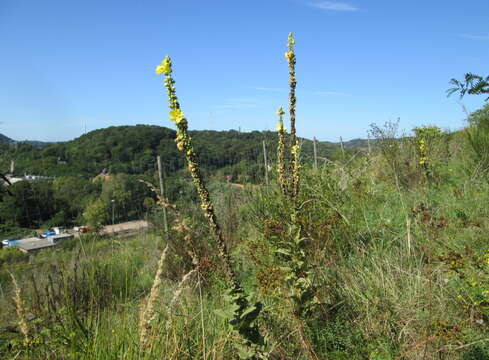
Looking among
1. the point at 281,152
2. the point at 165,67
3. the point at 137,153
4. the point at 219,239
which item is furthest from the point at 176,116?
the point at 137,153

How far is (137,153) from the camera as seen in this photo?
15781 millimetres

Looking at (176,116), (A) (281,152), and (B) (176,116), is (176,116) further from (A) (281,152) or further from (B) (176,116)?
(A) (281,152)

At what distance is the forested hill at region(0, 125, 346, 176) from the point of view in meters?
9.88

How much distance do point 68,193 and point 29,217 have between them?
8.00 feet

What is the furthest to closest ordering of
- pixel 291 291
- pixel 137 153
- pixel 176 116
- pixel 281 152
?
pixel 137 153 < pixel 281 152 < pixel 291 291 < pixel 176 116

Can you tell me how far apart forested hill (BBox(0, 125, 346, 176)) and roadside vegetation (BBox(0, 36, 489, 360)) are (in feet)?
6.41

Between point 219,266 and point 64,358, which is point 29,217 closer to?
point 219,266

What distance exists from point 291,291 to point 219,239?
1166 mm

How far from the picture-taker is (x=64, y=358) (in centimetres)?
197

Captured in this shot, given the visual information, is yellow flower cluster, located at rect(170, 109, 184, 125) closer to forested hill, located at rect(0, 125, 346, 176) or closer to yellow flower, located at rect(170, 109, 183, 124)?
yellow flower, located at rect(170, 109, 183, 124)

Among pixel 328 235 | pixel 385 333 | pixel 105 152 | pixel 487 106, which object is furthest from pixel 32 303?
pixel 105 152

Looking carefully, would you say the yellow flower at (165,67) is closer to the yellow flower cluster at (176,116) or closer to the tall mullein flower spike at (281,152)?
the yellow flower cluster at (176,116)

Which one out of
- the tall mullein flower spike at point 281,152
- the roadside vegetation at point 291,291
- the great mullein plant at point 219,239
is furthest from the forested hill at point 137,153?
the great mullein plant at point 219,239

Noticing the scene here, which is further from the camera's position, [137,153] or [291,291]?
[137,153]
